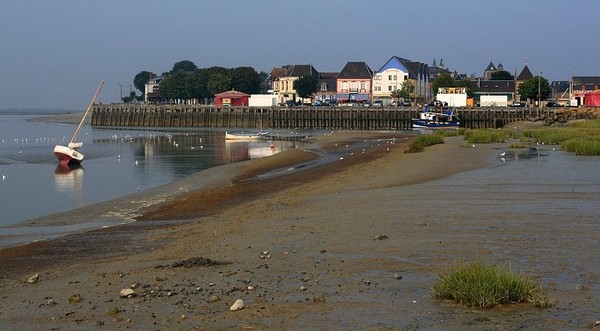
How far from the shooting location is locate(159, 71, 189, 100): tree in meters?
171

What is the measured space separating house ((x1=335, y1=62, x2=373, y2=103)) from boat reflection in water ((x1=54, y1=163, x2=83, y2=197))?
332ft

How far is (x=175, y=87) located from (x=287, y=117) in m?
73.6

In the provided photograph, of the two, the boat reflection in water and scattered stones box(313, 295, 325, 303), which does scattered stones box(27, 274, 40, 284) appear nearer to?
scattered stones box(313, 295, 325, 303)

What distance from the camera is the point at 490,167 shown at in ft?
92.9

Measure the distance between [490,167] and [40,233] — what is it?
16002 mm

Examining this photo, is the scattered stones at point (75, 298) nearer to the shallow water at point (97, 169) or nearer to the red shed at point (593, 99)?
the shallow water at point (97, 169)

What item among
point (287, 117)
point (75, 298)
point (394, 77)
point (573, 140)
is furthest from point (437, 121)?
point (75, 298)

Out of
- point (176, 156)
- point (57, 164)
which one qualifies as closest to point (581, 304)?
point (57, 164)

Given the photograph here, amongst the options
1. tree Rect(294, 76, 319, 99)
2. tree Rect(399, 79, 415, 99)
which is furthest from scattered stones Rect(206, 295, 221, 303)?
tree Rect(294, 76, 319, 99)

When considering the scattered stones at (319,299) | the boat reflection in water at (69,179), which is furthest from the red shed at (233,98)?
the scattered stones at (319,299)

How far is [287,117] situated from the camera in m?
106

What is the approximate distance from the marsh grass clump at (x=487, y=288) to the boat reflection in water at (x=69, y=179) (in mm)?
22900

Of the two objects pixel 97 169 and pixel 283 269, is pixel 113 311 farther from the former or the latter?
pixel 97 169

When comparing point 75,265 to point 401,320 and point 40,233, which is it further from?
point 401,320
